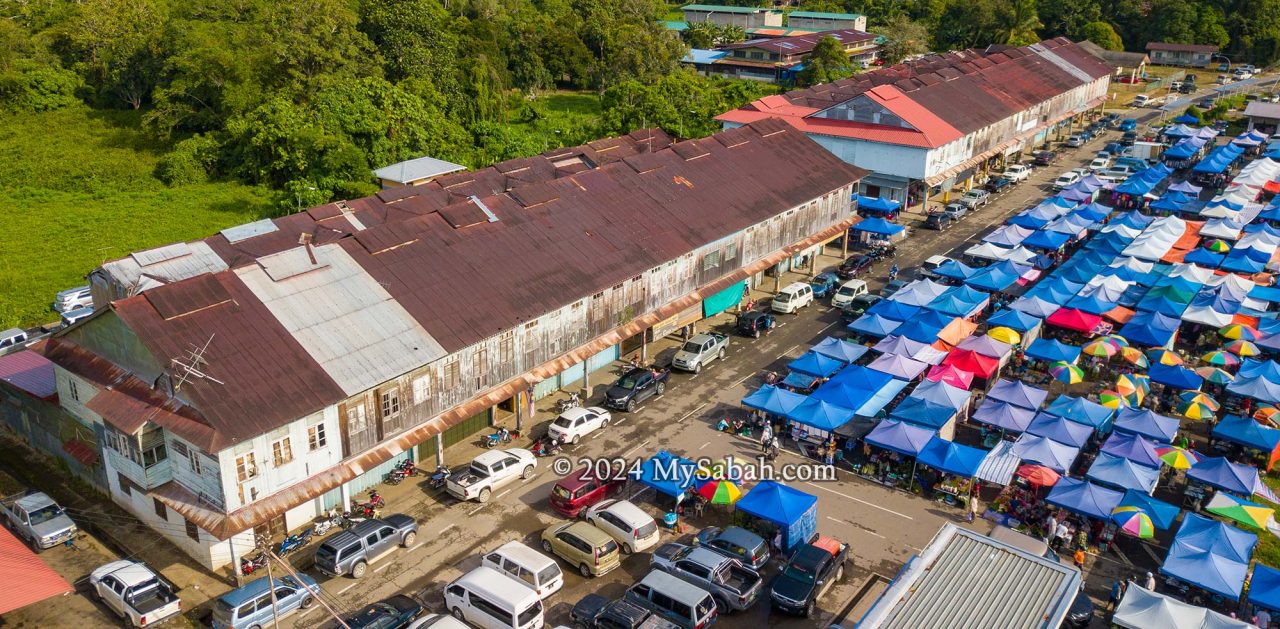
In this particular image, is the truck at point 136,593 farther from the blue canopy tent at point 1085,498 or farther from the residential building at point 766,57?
the residential building at point 766,57

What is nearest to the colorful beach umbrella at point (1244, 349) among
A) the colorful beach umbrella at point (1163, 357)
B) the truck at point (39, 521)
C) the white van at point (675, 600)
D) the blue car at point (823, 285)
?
the colorful beach umbrella at point (1163, 357)

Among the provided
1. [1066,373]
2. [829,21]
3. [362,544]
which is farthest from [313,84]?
[829,21]

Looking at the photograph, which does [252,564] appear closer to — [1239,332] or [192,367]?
[192,367]

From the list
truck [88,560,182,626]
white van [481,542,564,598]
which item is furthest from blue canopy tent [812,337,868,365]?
truck [88,560,182,626]

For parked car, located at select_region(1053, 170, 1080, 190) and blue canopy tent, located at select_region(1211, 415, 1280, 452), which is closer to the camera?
blue canopy tent, located at select_region(1211, 415, 1280, 452)

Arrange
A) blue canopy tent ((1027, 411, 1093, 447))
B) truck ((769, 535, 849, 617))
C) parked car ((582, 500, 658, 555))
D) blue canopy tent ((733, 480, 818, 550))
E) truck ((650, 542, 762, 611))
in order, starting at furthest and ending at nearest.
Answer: blue canopy tent ((1027, 411, 1093, 447))
parked car ((582, 500, 658, 555))
blue canopy tent ((733, 480, 818, 550))
truck ((650, 542, 762, 611))
truck ((769, 535, 849, 617))

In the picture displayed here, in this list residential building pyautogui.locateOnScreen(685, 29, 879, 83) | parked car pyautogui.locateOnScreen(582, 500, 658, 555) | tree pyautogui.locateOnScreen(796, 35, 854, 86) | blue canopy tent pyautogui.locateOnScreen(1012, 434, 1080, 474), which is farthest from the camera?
residential building pyautogui.locateOnScreen(685, 29, 879, 83)

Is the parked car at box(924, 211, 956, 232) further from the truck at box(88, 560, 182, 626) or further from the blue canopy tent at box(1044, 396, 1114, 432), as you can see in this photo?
the truck at box(88, 560, 182, 626)
